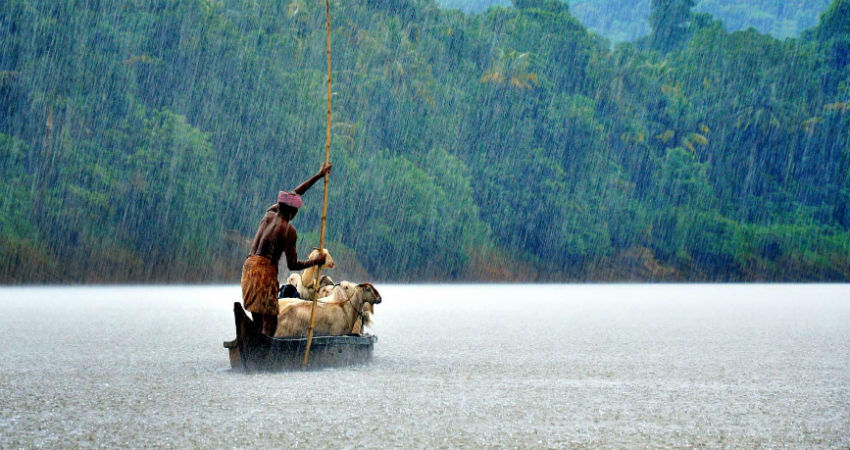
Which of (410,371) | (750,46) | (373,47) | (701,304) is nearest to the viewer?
(410,371)

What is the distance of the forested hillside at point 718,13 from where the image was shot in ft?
423

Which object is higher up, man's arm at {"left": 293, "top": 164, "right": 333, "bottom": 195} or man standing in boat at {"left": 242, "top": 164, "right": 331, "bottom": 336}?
man's arm at {"left": 293, "top": 164, "right": 333, "bottom": 195}

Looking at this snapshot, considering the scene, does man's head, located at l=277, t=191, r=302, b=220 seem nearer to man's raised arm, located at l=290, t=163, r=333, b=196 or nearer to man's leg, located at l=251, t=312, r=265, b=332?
man's raised arm, located at l=290, t=163, r=333, b=196

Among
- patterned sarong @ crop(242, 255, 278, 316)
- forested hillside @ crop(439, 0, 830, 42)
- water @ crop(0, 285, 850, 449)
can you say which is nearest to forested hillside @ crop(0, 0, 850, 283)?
water @ crop(0, 285, 850, 449)

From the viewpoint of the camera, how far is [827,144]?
74.1m

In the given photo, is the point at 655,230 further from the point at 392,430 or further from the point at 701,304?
the point at 392,430

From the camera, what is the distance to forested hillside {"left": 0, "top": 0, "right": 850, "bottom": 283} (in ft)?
154

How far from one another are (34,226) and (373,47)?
79.5 feet

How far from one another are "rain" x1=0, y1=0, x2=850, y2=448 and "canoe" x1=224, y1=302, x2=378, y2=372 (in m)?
0.28

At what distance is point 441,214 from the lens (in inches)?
2286

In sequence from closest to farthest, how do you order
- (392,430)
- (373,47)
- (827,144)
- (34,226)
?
1. (392,430)
2. (34,226)
3. (373,47)
4. (827,144)

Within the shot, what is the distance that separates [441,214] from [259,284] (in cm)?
4673

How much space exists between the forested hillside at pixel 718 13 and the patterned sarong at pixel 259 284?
4593 inches

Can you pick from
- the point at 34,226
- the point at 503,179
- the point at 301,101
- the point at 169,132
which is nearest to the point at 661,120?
the point at 503,179
